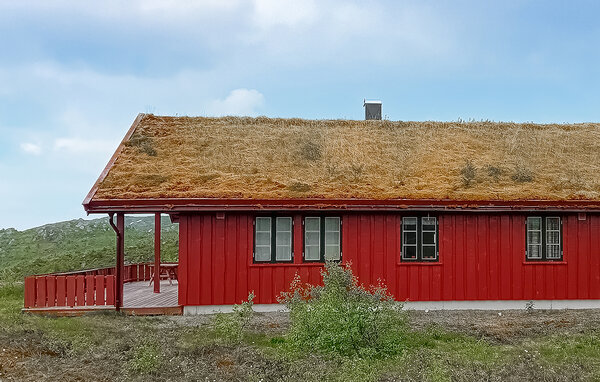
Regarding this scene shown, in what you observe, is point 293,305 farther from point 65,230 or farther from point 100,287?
point 65,230

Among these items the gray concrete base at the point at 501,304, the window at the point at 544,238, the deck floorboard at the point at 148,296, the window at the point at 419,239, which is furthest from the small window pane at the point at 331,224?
the window at the point at 544,238

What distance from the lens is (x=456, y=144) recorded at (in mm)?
18391

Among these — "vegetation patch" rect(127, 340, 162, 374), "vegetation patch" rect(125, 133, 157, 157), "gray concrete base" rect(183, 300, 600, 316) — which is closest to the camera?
"vegetation patch" rect(127, 340, 162, 374)

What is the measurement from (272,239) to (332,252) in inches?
63.1

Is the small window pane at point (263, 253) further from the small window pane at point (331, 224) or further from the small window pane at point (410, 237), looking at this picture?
the small window pane at point (410, 237)

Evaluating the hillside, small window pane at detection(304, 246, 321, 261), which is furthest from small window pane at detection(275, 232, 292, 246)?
the hillside

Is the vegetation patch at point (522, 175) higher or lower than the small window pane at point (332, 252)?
higher

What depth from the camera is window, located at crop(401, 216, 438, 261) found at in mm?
14672

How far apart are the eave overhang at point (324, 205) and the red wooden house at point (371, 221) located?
0.09 ft

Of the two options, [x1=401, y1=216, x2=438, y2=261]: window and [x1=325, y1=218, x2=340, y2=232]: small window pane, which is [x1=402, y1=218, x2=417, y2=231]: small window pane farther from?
[x1=325, y1=218, x2=340, y2=232]: small window pane

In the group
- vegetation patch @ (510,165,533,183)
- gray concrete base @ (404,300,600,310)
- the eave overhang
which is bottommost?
gray concrete base @ (404,300,600,310)

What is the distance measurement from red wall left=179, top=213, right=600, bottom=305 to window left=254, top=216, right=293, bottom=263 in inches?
7.4

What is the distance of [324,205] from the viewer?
1388 cm

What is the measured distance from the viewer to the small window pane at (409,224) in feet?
48.1
